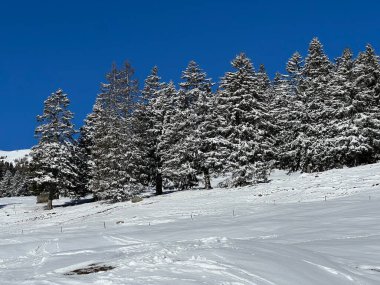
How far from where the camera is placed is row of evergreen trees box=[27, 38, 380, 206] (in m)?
42.2

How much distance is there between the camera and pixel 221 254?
945 cm

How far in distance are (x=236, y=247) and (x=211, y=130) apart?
112ft

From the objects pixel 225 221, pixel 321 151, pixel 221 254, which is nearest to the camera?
pixel 221 254

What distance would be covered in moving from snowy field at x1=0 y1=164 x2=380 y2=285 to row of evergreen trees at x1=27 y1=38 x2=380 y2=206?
9400 mm

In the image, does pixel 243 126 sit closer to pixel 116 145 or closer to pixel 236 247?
pixel 116 145

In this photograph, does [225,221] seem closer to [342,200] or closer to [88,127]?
[342,200]

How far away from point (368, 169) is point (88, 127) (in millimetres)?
35632

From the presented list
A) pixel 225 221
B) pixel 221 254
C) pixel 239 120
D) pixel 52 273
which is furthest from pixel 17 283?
pixel 239 120

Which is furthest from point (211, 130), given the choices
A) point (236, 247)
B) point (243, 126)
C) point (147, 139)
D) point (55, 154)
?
point (236, 247)

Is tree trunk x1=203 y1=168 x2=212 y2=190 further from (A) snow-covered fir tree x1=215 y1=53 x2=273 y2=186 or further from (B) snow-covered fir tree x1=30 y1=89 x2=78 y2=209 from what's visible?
(B) snow-covered fir tree x1=30 y1=89 x2=78 y2=209

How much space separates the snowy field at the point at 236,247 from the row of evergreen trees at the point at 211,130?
940cm

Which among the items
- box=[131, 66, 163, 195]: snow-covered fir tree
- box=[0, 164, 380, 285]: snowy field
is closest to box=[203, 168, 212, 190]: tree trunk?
box=[131, 66, 163, 195]: snow-covered fir tree

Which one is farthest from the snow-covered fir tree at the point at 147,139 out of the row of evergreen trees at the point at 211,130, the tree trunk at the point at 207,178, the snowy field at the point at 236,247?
the snowy field at the point at 236,247

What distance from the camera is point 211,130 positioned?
44.7 metres
